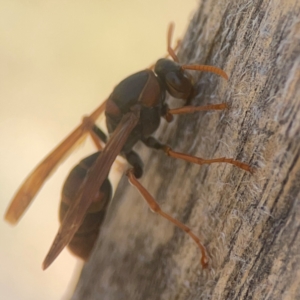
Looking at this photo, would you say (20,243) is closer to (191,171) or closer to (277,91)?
(191,171)

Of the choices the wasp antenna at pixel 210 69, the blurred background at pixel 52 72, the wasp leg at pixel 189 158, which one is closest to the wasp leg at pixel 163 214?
the wasp leg at pixel 189 158

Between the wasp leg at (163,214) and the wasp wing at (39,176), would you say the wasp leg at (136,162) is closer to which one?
the wasp leg at (163,214)

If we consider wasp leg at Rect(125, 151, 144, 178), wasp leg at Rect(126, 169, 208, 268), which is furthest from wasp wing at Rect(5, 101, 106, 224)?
wasp leg at Rect(126, 169, 208, 268)

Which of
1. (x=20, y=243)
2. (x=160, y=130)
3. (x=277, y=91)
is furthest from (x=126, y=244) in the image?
(x=20, y=243)

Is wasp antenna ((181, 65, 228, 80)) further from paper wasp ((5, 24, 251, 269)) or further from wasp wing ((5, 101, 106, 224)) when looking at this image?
wasp wing ((5, 101, 106, 224))

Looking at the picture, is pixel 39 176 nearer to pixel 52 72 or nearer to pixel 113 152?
pixel 113 152

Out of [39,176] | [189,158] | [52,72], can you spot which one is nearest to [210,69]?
[189,158]
